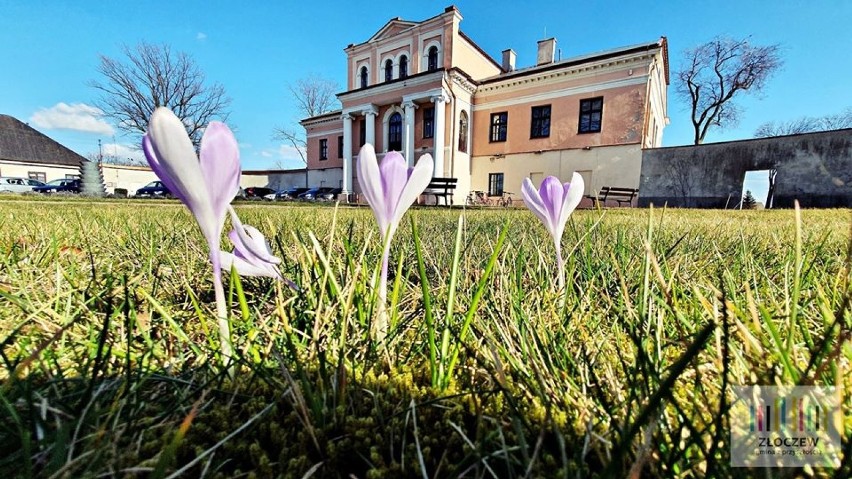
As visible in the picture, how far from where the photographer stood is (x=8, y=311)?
34.1 inches

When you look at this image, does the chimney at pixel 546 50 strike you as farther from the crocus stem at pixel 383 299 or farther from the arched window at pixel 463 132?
the crocus stem at pixel 383 299

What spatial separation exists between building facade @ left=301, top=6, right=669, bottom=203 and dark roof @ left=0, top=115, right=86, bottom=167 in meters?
29.1

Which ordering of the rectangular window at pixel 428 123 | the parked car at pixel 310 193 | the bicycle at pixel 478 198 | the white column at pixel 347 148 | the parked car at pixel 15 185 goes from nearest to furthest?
the bicycle at pixel 478 198 → the rectangular window at pixel 428 123 → the white column at pixel 347 148 → the parked car at pixel 15 185 → the parked car at pixel 310 193

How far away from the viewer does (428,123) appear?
18.9m

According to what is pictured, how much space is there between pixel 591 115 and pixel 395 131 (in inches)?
380

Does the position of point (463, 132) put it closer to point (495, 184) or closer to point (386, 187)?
point (495, 184)

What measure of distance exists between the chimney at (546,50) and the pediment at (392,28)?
687 centimetres

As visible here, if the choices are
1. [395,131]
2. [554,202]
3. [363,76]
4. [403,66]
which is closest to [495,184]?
[395,131]

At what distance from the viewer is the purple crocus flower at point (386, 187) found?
2.26ft

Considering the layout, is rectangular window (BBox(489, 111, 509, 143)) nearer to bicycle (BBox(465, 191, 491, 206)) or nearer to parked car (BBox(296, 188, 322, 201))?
bicycle (BBox(465, 191, 491, 206))

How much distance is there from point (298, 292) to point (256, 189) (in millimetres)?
29808

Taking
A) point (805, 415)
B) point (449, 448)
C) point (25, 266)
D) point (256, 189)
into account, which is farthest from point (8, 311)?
point (256, 189)

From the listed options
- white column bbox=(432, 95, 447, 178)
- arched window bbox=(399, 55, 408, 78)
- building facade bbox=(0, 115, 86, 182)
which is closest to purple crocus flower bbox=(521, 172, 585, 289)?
white column bbox=(432, 95, 447, 178)

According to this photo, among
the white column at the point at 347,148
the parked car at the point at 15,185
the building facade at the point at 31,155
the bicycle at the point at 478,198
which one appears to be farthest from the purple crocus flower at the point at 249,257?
the building facade at the point at 31,155
